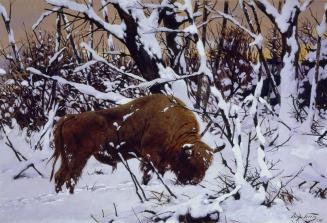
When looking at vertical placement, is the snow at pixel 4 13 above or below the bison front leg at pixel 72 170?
above

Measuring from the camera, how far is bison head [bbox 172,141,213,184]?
577 centimetres

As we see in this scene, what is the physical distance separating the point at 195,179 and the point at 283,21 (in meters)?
4.08

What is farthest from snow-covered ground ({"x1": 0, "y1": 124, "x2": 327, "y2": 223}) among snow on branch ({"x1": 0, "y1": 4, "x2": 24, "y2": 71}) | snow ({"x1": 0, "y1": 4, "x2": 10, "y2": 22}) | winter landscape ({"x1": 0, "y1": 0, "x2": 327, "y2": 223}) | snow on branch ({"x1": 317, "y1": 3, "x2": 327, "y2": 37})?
snow ({"x1": 0, "y1": 4, "x2": 10, "y2": 22})

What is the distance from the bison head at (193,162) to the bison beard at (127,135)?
83mm

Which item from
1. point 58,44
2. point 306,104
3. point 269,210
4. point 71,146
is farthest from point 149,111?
point 58,44

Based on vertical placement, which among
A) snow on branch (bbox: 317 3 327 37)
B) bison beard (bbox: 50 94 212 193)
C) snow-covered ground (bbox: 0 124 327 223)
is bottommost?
snow-covered ground (bbox: 0 124 327 223)

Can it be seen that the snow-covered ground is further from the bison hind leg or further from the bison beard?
the bison beard

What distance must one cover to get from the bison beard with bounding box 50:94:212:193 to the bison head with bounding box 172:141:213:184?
83 millimetres

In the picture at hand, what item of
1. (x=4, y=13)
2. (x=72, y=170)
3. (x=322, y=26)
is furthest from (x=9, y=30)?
(x=72, y=170)

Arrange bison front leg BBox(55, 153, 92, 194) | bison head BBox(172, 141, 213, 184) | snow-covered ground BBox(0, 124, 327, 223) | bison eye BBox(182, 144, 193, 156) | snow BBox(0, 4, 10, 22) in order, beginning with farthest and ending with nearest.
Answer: snow BBox(0, 4, 10, 22) → bison front leg BBox(55, 153, 92, 194) → bison eye BBox(182, 144, 193, 156) → bison head BBox(172, 141, 213, 184) → snow-covered ground BBox(0, 124, 327, 223)

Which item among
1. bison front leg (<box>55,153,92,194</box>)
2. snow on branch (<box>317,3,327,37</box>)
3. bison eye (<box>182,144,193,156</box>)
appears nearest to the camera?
bison eye (<box>182,144,193,156</box>)

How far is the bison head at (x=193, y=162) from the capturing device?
227 inches

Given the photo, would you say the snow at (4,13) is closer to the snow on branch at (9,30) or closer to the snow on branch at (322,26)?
the snow on branch at (9,30)

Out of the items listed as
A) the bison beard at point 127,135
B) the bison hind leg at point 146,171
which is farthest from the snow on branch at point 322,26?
the bison hind leg at point 146,171
